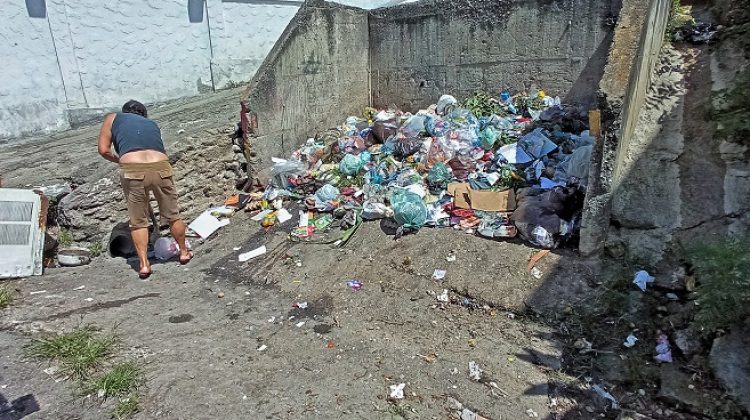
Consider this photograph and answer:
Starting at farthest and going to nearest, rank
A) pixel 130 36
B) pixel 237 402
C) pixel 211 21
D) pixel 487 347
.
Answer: pixel 211 21 < pixel 130 36 < pixel 487 347 < pixel 237 402

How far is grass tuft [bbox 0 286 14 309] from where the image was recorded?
131 inches

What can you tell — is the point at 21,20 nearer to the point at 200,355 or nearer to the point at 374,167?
the point at 374,167

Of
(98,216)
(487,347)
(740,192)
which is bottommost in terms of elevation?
(487,347)

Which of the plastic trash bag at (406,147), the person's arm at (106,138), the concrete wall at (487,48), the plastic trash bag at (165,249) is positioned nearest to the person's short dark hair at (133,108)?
the person's arm at (106,138)

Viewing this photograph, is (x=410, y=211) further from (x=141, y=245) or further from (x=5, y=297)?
(x=5, y=297)

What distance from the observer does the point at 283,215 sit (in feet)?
15.8

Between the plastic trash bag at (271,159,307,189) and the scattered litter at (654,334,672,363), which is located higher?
the plastic trash bag at (271,159,307,189)

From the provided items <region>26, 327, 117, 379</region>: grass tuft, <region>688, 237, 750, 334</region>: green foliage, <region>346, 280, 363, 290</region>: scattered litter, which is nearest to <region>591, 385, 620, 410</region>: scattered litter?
<region>688, 237, 750, 334</region>: green foliage

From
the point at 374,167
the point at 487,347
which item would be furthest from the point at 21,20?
the point at 487,347

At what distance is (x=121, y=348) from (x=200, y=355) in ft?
1.74

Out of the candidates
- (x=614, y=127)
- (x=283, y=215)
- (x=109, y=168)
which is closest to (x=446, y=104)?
(x=283, y=215)

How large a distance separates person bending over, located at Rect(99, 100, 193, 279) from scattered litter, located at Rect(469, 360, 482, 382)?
9.65ft

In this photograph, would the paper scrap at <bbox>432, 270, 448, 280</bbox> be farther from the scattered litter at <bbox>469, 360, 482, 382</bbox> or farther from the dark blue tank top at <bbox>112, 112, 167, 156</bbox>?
the dark blue tank top at <bbox>112, 112, 167, 156</bbox>

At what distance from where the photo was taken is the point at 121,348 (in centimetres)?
285
